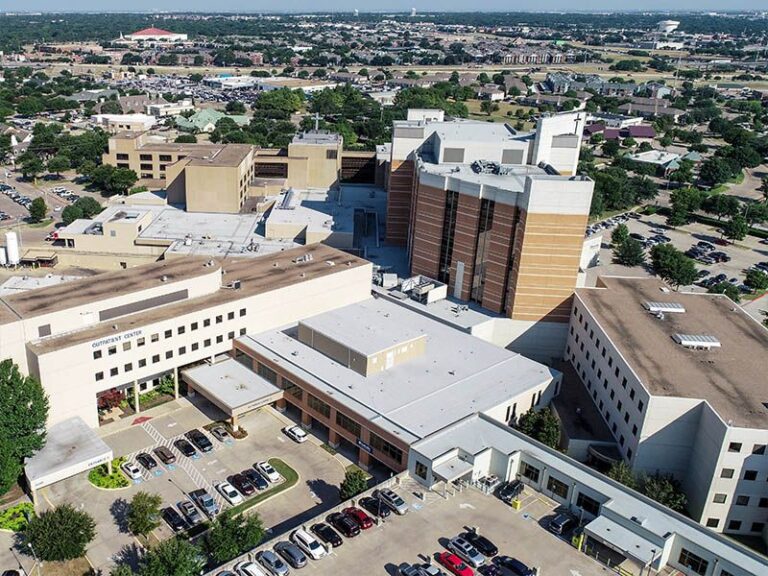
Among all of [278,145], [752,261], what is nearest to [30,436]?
[752,261]

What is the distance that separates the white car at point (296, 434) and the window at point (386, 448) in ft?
25.5

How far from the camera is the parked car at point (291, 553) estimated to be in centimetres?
4097

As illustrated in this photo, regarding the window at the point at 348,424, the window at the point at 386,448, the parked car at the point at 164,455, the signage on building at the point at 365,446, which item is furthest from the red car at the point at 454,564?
the parked car at the point at 164,455

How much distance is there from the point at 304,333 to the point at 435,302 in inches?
699

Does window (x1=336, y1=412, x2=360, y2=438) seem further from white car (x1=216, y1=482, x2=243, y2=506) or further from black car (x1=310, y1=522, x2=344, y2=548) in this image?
black car (x1=310, y1=522, x2=344, y2=548)

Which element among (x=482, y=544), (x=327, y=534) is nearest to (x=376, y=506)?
(x=327, y=534)

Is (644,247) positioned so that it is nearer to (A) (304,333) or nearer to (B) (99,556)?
(A) (304,333)

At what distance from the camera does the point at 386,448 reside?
5259 cm

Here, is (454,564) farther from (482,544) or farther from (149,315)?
(149,315)

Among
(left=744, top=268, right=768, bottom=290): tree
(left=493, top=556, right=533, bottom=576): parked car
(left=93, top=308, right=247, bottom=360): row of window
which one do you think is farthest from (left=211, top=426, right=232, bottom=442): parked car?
(left=744, top=268, right=768, bottom=290): tree

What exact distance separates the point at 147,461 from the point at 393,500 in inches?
841

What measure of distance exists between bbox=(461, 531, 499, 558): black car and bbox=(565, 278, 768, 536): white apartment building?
708 inches

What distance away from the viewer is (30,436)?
49062 millimetres

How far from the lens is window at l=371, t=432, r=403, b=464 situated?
169 ft
